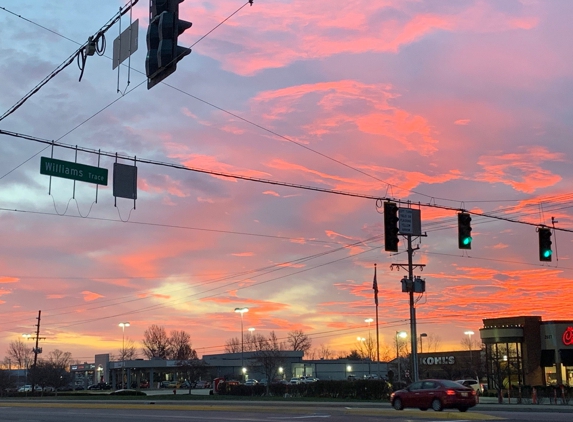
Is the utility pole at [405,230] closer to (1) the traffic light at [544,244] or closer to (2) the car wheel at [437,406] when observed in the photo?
(1) the traffic light at [544,244]

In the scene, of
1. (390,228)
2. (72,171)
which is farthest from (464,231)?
(72,171)

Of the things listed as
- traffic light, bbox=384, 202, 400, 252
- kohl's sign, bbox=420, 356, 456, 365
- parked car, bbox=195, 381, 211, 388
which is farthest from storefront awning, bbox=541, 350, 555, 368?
parked car, bbox=195, 381, 211, 388

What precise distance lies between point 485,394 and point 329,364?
3098 inches

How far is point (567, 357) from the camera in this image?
208ft

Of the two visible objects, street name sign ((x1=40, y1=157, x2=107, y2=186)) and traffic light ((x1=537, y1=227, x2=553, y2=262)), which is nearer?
street name sign ((x1=40, y1=157, x2=107, y2=186))

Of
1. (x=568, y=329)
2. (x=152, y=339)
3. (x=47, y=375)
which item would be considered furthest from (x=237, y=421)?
(x=152, y=339)

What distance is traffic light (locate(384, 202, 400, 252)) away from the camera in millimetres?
26328

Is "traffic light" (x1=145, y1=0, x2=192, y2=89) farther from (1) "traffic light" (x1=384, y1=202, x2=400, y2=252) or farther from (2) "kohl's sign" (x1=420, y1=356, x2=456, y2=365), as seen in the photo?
(2) "kohl's sign" (x1=420, y1=356, x2=456, y2=365)

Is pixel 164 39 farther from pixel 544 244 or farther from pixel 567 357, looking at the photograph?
pixel 567 357

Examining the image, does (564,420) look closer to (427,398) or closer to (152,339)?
(427,398)

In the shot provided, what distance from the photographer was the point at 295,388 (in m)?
64.0

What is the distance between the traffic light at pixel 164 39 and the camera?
1193 cm

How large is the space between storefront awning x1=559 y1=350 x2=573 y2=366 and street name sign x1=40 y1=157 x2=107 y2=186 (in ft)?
179

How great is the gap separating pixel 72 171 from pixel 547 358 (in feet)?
183
